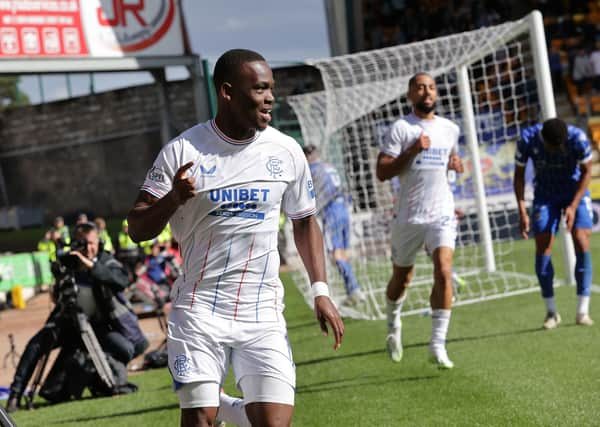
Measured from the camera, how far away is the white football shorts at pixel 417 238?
7.97 metres

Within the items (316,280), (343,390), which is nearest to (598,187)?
(343,390)

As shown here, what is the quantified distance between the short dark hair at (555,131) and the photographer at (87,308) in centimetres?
389

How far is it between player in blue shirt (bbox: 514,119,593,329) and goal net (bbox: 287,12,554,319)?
7.86 feet

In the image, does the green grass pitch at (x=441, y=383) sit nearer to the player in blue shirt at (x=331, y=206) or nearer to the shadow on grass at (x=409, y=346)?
the shadow on grass at (x=409, y=346)

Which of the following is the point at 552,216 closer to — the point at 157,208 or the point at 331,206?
the point at 331,206

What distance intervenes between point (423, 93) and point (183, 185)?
4.33m

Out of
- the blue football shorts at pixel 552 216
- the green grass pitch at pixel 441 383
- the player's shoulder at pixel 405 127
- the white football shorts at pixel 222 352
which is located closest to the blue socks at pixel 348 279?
the green grass pitch at pixel 441 383

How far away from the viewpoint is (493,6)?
2922cm

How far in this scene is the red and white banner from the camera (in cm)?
2108

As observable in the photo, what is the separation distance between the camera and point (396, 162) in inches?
314

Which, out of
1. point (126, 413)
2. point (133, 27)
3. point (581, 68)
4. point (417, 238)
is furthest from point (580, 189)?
point (581, 68)

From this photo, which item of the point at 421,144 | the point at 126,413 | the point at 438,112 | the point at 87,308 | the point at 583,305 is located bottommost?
the point at 126,413

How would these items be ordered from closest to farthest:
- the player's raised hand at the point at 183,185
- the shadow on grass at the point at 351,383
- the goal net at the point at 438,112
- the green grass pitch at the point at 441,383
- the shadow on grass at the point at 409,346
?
the player's raised hand at the point at 183,185 → the green grass pitch at the point at 441,383 → the shadow on grass at the point at 351,383 → the shadow on grass at the point at 409,346 → the goal net at the point at 438,112

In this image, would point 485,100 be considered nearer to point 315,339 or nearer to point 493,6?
point 315,339
